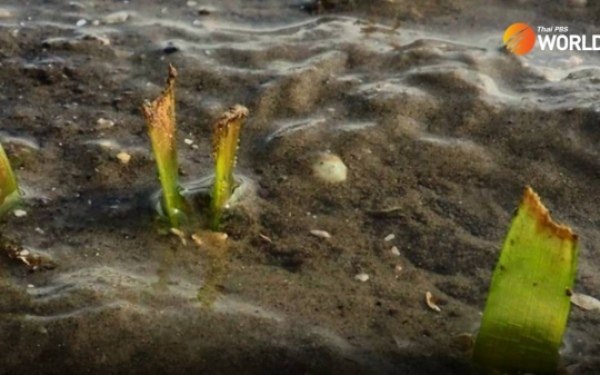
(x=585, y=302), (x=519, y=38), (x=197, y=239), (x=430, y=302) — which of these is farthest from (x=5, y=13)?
(x=585, y=302)

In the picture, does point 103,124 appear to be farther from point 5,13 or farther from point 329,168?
point 5,13

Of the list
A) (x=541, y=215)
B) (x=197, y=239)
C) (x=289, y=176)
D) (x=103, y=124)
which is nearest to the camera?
(x=541, y=215)

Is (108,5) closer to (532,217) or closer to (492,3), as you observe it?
(492,3)

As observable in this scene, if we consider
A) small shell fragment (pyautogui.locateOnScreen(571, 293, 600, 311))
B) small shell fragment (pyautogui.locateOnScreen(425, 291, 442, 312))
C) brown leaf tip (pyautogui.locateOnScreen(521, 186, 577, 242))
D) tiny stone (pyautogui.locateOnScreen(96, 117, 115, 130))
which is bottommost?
small shell fragment (pyautogui.locateOnScreen(425, 291, 442, 312))

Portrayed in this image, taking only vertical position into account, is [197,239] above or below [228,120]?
below

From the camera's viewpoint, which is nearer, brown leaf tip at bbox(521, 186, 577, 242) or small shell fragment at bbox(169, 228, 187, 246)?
brown leaf tip at bbox(521, 186, 577, 242)

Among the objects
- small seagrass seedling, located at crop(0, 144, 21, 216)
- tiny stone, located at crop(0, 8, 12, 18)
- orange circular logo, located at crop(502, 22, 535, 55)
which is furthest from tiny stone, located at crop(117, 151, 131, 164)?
orange circular logo, located at crop(502, 22, 535, 55)

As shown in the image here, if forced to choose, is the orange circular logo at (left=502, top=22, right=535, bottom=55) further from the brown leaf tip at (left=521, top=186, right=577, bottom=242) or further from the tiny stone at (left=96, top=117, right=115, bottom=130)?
the brown leaf tip at (left=521, top=186, right=577, bottom=242)
